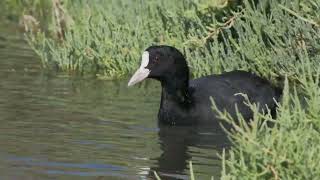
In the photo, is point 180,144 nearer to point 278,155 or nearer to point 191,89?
point 191,89

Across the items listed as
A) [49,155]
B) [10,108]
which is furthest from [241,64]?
[49,155]

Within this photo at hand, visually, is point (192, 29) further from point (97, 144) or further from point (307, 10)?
point (97, 144)

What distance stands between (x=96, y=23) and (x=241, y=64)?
3.10m

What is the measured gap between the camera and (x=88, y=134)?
1062cm

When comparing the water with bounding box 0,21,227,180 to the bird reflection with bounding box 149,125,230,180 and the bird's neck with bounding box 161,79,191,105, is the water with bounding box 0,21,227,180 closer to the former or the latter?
the bird reflection with bounding box 149,125,230,180

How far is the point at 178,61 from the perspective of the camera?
12.6 m

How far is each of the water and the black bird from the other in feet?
0.91

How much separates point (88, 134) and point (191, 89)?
2.18 meters

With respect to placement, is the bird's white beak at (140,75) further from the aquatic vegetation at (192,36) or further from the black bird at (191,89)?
the aquatic vegetation at (192,36)

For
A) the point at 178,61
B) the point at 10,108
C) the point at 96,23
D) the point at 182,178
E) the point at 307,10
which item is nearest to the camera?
the point at 182,178

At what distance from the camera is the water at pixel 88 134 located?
8.93m

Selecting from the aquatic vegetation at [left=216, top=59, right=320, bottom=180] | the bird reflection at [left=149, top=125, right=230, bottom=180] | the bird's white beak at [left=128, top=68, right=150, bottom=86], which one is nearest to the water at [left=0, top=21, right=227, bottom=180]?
the bird reflection at [left=149, top=125, right=230, bottom=180]

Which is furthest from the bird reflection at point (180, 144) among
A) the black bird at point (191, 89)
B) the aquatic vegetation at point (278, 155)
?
the aquatic vegetation at point (278, 155)

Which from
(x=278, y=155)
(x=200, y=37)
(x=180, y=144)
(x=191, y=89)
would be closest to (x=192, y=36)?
(x=200, y=37)
